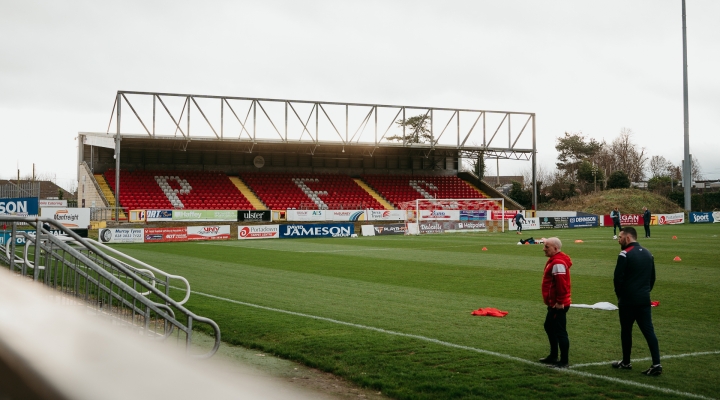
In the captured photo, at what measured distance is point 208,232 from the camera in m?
39.0

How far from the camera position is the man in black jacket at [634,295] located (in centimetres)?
799

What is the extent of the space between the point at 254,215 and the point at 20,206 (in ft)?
69.3

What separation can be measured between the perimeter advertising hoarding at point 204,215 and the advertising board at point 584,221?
86.7 feet

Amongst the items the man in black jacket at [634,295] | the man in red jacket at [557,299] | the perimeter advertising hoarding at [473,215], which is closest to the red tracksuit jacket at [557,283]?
the man in red jacket at [557,299]

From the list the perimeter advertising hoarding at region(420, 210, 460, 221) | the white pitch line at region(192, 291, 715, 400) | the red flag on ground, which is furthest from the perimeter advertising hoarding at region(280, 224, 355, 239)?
the red flag on ground

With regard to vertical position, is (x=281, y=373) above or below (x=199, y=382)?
below

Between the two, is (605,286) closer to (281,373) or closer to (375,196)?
(281,373)

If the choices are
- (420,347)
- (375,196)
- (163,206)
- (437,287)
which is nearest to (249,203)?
(163,206)

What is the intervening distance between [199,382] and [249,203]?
49438 millimetres

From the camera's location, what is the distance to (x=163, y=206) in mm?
47156

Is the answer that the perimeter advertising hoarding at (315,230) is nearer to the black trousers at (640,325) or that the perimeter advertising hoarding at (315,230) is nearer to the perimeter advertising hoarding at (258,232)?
the perimeter advertising hoarding at (258,232)

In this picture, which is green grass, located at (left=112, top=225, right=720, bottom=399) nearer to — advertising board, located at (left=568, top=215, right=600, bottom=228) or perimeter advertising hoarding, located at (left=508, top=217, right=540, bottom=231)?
perimeter advertising hoarding, located at (left=508, top=217, right=540, bottom=231)

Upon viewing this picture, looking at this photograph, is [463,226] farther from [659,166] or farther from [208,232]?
[659,166]

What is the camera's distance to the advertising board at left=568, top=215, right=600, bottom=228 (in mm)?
51438
